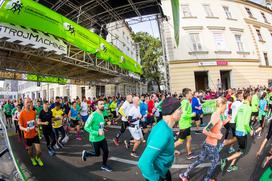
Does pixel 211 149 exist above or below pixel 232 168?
above

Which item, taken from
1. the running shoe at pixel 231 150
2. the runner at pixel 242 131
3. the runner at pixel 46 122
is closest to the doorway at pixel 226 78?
the running shoe at pixel 231 150

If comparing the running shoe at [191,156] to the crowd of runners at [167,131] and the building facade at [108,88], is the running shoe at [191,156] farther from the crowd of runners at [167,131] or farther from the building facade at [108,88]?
the building facade at [108,88]

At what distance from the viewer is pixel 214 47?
20078mm

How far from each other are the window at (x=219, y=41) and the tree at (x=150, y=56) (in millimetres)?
7927

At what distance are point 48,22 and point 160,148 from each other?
5.77 metres

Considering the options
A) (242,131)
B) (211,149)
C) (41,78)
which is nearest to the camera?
(211,149)

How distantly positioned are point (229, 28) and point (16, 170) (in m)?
24.0

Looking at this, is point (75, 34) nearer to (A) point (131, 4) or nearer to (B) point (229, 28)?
(A) point (131, 4)

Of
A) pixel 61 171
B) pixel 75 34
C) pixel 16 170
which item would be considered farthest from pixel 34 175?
pixel 75 34

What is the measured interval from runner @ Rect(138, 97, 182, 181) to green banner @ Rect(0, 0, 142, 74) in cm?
485

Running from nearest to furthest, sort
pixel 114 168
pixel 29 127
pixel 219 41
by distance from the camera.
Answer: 1. pixel 114 168
2. pixel 29 127
3. pixel 219 41

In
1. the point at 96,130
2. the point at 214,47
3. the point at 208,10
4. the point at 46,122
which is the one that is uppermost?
the point at 208,10

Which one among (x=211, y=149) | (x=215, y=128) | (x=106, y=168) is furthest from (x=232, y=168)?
(x=106, y=168)

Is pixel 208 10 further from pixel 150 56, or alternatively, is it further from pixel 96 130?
pixel 96 130
